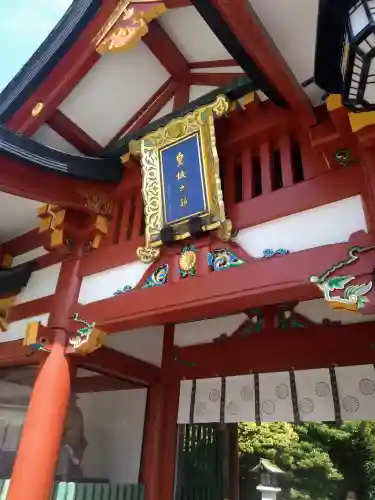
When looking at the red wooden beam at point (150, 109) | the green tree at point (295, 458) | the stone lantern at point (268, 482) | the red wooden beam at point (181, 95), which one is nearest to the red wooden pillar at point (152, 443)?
the red wooden beam at point (150, 109)

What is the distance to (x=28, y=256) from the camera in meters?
5.34

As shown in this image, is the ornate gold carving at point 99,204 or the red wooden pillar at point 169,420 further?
the red wooden pillar at point 169,420

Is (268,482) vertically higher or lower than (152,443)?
lower

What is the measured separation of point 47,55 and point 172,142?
65.7 inches

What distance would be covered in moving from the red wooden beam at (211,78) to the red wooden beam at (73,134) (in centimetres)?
127

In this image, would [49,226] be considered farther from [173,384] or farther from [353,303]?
[353,303]

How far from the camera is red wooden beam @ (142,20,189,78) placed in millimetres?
4023

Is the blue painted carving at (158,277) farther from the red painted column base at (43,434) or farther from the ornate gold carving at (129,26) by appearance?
the ornate gold carving at (129,26)

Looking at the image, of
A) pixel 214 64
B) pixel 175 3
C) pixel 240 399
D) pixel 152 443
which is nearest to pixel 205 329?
pixel 240 399

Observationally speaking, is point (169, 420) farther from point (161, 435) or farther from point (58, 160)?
point (58, 160)

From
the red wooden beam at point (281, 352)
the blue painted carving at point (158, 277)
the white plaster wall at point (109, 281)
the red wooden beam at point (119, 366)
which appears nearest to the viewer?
the blue painted carving at point (158, 277)

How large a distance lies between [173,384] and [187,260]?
7.51ft

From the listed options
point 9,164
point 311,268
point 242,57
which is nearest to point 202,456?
point 311,268

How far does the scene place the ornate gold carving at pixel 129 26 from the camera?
335 centimetres
